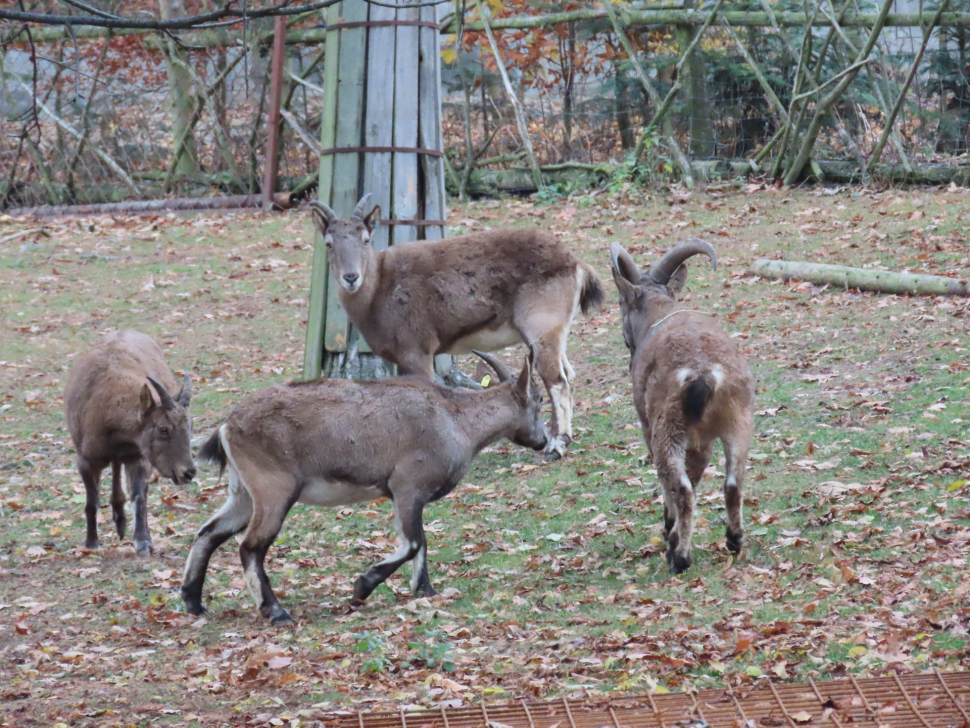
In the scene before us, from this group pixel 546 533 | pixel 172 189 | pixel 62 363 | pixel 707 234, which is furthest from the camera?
pixel 172 189

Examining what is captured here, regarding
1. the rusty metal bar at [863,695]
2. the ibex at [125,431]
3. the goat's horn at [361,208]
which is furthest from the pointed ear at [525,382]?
the rusty metal bar at [863,695]

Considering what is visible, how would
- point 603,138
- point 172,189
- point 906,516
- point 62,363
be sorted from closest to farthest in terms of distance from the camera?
point 906,516 < point 62,363 < point 603,138 < point 172,189

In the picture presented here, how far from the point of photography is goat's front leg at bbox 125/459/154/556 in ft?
24.9

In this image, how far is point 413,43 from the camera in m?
9.56

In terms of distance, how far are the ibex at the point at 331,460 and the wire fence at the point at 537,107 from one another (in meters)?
10.3

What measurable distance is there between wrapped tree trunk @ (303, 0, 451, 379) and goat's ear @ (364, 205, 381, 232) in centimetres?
33

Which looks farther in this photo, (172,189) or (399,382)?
(172,189)

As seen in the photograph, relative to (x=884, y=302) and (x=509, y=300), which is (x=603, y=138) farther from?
(x=509, y=300)

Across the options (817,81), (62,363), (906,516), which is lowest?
(62,363)

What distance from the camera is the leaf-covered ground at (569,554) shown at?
17.0 ft

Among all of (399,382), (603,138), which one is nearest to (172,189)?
(603,138)

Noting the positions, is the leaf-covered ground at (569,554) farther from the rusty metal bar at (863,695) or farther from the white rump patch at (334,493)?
the white rump patch at (334,493)

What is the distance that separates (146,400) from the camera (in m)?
7.62

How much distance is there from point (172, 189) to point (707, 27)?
369 inches
